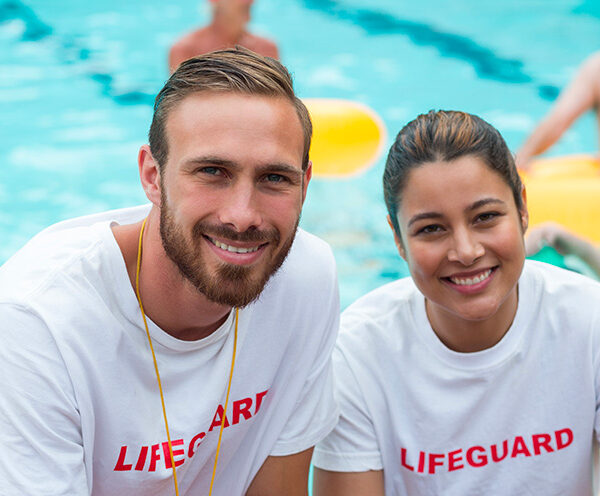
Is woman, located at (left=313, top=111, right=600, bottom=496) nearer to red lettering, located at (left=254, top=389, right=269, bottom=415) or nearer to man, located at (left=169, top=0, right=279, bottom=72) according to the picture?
red lettering, located at (left=254, top=389, right=269, bottom=415)

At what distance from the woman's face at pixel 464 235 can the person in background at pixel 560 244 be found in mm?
1245

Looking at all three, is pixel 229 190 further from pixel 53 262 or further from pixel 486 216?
pixel 486 216

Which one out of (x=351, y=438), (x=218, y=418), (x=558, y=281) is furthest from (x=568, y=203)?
(x=218, y=418)

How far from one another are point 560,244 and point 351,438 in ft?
4.98

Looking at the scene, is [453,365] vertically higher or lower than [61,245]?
lower

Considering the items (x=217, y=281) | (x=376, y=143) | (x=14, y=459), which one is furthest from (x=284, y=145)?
(x=376, y=143)

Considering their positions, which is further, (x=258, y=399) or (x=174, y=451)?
(x=258, y=399)

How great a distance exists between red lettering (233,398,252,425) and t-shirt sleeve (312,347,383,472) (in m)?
0.28

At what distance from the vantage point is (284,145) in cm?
173

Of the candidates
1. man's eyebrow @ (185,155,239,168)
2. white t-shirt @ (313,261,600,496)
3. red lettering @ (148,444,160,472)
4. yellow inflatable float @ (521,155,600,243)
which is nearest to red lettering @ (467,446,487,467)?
white t-shirt @ (313,261,600,496)

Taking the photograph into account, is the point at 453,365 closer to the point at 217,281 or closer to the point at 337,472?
the point at 337,472

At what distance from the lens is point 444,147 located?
1.98 m

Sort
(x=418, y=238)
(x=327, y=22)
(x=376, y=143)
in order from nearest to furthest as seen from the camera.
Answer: (x=418, y=238) → (x=376, y=143) → (x=327, y=22)

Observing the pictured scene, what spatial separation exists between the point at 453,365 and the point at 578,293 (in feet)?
1.25
